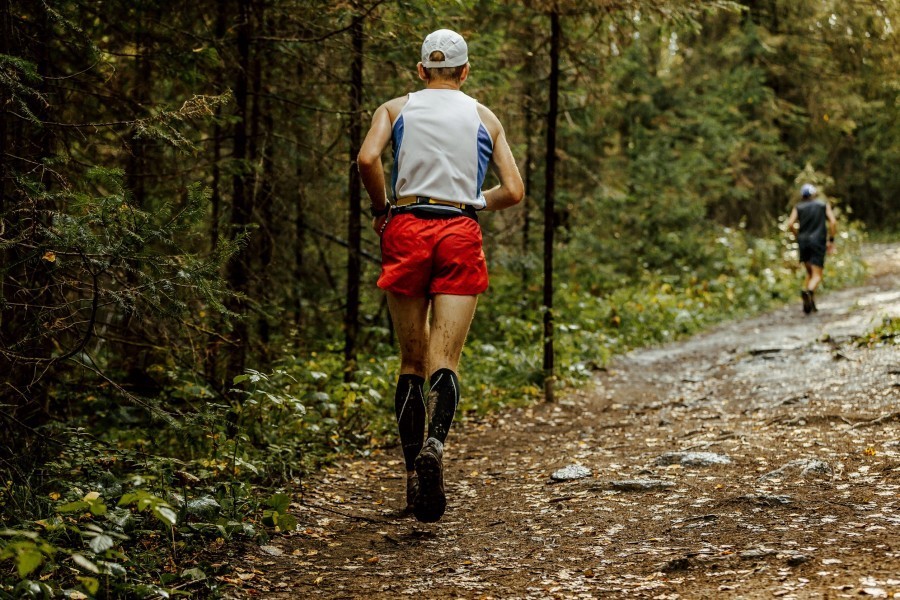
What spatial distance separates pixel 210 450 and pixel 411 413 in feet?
5.17

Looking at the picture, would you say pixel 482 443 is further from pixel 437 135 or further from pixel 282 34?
pixel 282 34

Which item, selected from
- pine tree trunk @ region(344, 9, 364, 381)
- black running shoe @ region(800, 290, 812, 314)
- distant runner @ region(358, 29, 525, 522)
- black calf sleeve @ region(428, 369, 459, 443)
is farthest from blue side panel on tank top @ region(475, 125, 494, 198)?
black running shoe @ region(800, 290, 812, 314)

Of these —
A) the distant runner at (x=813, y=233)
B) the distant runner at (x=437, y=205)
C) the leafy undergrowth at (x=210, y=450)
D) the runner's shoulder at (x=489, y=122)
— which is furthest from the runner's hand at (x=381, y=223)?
the distant runner at (x=813, y=233)

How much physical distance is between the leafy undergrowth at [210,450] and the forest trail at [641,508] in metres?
0.27

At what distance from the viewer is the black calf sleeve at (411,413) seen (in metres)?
4.42

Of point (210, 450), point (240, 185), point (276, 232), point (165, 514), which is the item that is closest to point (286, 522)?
point (165, 514)

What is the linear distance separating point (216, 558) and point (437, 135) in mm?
2295

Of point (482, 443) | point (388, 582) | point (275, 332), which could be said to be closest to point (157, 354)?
point (482, 443)

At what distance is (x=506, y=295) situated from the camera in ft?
48.3

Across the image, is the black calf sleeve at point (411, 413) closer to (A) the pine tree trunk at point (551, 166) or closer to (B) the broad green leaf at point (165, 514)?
(B) the broad green leaf at point (165, 514)

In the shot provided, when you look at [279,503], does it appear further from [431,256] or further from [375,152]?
[375,152]

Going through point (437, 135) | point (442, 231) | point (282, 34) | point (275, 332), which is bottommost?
point (275, 332)

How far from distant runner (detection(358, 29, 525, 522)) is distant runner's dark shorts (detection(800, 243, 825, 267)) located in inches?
472

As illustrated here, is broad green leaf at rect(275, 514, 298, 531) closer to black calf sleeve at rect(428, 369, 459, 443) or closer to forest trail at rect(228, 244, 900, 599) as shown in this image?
forest trail at rect(228, 244, 900, 599)
